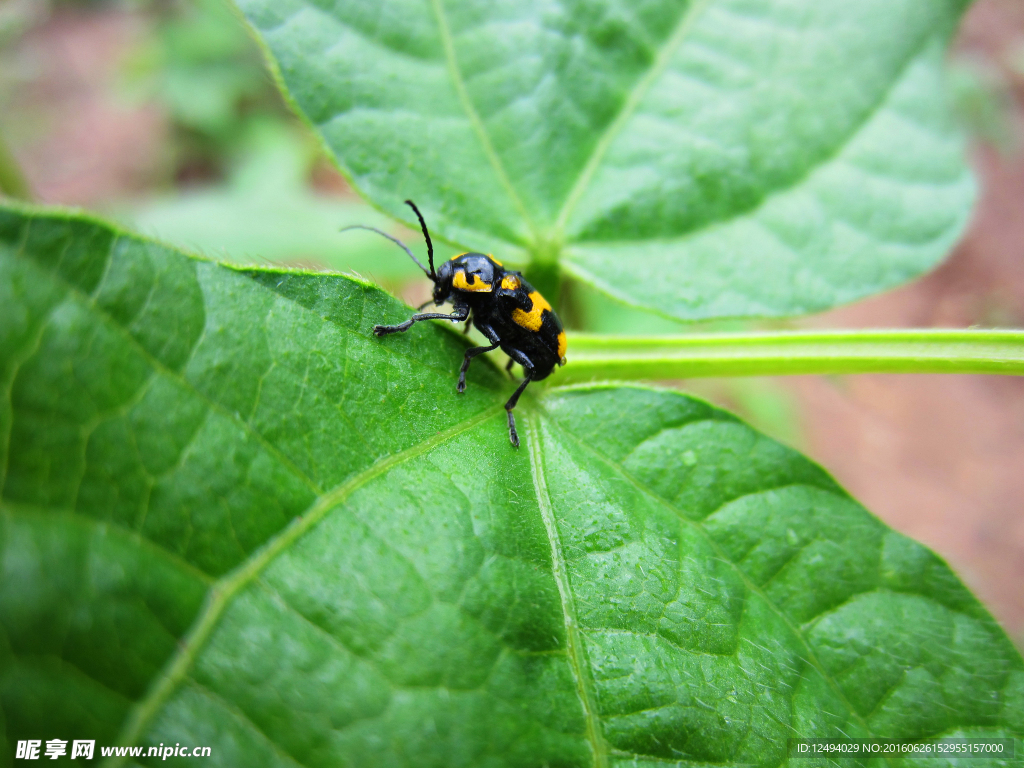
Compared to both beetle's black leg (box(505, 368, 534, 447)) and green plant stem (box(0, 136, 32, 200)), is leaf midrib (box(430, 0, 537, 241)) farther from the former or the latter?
green plant stem (box(0, 136, 32, 200))

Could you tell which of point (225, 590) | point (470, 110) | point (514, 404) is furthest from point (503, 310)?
point (225, 590)

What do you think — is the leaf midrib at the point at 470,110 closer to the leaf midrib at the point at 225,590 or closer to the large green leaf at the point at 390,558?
the large green leaf at the point at 390,558

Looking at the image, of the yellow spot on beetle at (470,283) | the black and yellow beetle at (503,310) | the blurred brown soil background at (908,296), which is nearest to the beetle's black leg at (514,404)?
the black and yellow beetle at (503,310)

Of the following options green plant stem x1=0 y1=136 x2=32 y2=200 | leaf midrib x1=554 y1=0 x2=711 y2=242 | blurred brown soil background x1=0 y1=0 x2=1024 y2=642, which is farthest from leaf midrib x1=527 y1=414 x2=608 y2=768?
blurred brown soil background x1=0 y1=0 x2=1024 y2=642

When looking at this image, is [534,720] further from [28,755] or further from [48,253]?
[48,253]

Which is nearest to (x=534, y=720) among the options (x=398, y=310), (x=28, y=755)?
(x=28, y=755)

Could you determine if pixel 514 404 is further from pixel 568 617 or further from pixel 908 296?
pixel 908 296
